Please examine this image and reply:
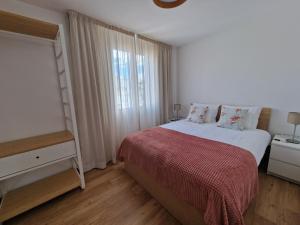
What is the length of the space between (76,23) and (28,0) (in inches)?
20.5

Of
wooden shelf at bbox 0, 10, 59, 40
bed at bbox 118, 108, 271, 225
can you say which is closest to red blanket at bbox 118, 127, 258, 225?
bed at bbox 118, 108, 271, 225

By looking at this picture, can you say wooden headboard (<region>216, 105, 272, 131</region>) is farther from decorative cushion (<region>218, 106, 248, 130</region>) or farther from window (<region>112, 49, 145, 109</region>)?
window (<region>112, 49, 145, 109</region>)

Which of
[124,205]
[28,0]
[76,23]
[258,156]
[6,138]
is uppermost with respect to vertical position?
[28,0]

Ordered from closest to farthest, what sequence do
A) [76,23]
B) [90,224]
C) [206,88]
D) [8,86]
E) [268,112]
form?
[90,224] → [8,86] → [76,23] → [268,112] → [206,88]

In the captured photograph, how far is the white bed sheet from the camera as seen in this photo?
1.75 meters

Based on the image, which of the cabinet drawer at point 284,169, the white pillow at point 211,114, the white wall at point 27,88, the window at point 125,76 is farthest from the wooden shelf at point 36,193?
the cabinet drawer at point 284,169

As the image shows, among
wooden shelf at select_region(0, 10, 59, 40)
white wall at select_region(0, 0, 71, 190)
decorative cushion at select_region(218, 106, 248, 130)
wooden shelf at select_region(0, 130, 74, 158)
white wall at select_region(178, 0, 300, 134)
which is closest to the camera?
wooden shelf at select_region(0, 10, 59, 40)

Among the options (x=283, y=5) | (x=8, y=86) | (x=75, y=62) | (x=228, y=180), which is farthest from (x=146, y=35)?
(x=228, y=180)

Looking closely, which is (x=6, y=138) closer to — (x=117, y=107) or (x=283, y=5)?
(x=117, y=107)

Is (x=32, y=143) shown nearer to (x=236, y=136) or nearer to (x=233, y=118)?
(x=236, y=136)

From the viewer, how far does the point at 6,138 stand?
1.68m

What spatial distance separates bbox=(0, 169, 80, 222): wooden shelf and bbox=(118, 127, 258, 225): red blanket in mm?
878

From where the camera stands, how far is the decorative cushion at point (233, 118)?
231 centimetres

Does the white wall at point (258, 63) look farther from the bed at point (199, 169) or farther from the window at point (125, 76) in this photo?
the window at point (125, 76)
